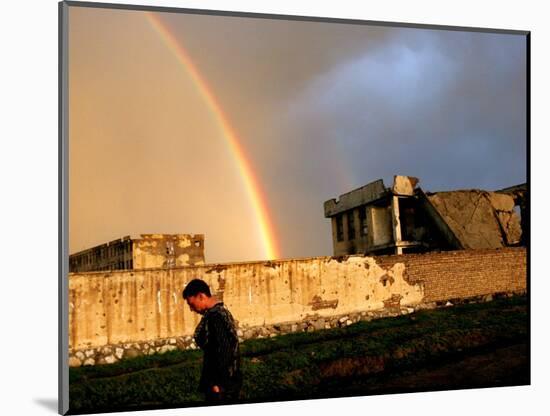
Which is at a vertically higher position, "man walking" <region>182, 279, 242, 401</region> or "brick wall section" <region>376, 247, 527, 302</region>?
"brick wall section" <region>376, 247, 527, 302</region>

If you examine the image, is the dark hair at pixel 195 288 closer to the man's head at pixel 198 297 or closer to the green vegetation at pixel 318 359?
the man's head at pixel 198 297

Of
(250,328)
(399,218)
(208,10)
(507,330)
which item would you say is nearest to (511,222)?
(399,218)

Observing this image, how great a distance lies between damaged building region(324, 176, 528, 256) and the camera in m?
11.7

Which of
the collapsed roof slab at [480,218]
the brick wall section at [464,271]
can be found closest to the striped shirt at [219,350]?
the brick wall section at [464,271]

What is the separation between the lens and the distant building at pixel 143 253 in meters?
8.64

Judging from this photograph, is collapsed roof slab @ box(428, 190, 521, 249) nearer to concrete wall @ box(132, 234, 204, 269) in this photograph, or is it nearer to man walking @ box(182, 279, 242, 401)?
concrete wall @ box(132, 234, 204, 269)

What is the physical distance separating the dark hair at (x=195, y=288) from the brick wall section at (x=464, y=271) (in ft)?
9.54

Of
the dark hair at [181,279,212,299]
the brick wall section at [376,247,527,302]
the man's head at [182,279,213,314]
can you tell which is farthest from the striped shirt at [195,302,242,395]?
the brick wall section at [376,247,527,302]

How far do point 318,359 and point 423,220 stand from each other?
409 cm

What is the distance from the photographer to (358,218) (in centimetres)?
1286

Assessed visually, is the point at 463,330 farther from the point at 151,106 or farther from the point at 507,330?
the point at 151,106

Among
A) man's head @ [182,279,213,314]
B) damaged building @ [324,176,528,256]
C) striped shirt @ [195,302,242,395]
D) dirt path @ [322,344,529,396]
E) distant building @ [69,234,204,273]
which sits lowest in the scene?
dirt path @ [322,344,529,396]

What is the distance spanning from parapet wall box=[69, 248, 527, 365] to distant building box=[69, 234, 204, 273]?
21 cm

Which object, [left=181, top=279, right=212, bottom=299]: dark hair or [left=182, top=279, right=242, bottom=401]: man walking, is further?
[left=181, top=279, right=212, bottom=299]: dark hair
